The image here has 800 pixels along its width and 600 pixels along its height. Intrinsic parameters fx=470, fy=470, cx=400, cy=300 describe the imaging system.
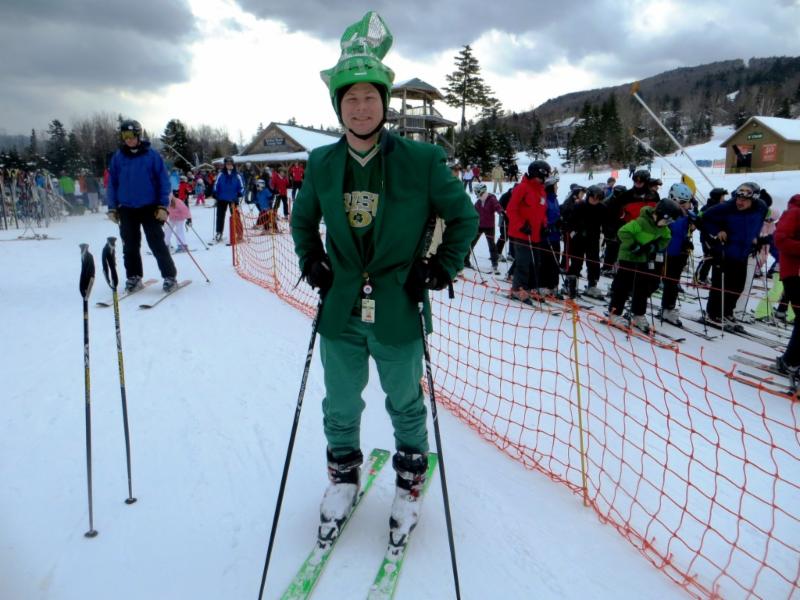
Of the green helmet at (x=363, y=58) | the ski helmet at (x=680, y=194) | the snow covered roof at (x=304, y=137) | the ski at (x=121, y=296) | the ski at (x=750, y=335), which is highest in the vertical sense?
the snow covered roof at (x=304, y=137)

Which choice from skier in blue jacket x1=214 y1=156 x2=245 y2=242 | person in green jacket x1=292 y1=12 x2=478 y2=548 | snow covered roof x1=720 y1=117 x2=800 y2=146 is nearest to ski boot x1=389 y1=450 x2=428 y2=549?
person in green jacket x1=292 y1=12 x2=478 y2=548

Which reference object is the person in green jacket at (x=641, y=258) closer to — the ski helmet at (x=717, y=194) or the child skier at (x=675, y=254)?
the child skier at (x=675, y=254)

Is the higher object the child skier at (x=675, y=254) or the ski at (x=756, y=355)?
the child skier at (x=675, y=254)

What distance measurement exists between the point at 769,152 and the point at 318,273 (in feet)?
152

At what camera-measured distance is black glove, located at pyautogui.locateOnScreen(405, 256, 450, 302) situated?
1.90 metres

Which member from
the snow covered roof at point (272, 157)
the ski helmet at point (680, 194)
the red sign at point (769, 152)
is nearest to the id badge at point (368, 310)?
the ski helmet at point (680, 194)

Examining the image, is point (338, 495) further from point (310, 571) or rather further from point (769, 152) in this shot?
point (769, 152)

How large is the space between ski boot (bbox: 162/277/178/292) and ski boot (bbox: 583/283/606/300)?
19.9ft

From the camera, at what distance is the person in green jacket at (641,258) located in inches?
215

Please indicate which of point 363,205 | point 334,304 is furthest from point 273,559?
point 363,205

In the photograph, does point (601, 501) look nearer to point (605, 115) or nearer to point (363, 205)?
point (363, 205)

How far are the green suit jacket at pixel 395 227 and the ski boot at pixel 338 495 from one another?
657 mm

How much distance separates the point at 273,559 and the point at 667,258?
6.30 m

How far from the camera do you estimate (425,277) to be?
74.6 inches
